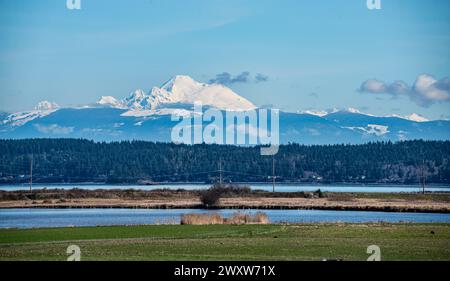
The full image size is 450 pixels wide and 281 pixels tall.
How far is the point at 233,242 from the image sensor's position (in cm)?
4059

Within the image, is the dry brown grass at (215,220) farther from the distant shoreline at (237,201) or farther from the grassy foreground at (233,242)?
the distant shoreline at (237,201)

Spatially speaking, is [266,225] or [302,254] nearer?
[302,254]

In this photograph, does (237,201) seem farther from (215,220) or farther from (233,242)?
(233,242)

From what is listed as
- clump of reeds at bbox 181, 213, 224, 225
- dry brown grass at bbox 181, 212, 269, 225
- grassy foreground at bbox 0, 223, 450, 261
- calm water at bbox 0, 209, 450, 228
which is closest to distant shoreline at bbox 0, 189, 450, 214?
calm water at bbox 0, 209, 450, 228

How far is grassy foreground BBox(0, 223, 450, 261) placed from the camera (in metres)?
33.8

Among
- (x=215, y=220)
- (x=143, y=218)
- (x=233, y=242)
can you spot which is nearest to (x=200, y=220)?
(x=215, y=220)

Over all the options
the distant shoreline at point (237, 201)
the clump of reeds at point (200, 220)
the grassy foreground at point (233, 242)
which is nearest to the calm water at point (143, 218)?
the clump of reeds at point (200, 220)

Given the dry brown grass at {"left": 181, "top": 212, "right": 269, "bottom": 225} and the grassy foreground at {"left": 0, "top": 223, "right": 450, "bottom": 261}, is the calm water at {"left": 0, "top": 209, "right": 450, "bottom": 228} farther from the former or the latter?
the grassy foreground at {"left": 0, "top": 223, "right": 450, "bottom": 261}

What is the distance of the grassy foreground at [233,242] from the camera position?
3384 cm

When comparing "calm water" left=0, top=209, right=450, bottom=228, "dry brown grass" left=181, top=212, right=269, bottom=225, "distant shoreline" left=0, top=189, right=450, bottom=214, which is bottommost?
"calm water" left=0, top=209, right=450, bottom=228
